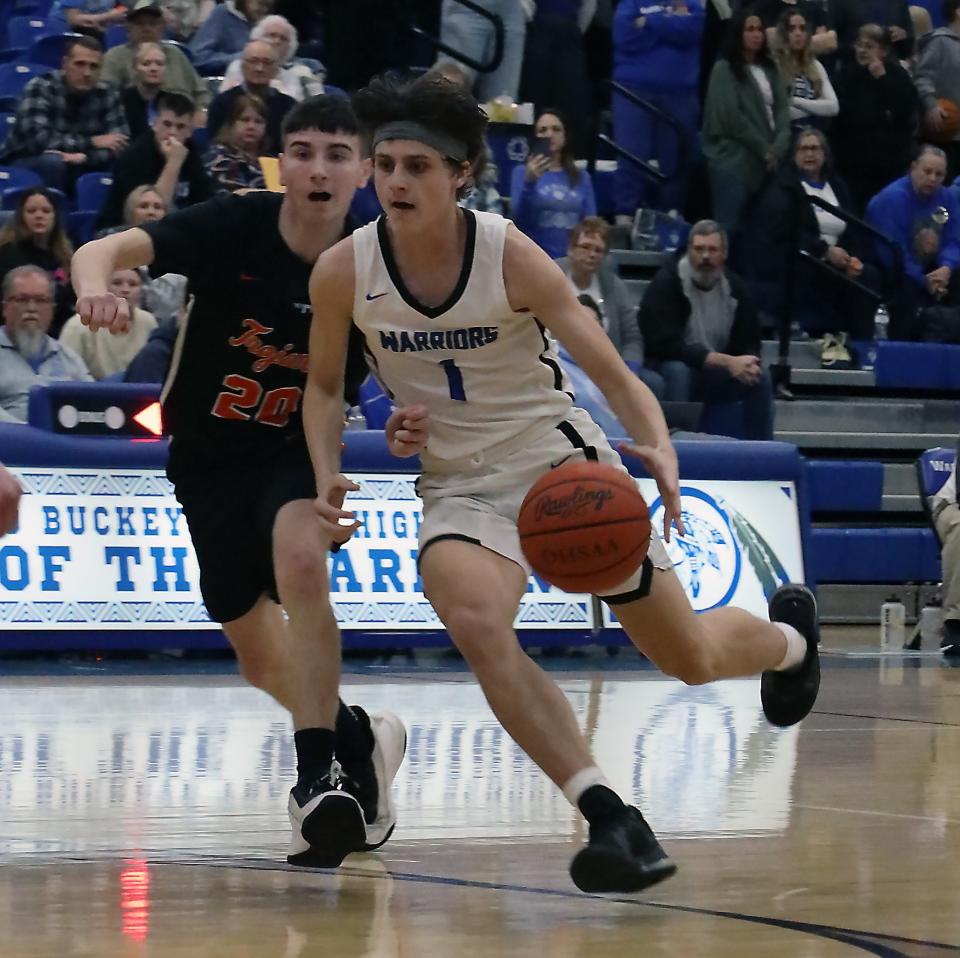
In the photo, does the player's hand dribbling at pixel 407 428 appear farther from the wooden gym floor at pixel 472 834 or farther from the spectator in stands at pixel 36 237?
the spectator in stands at pixel 36 237

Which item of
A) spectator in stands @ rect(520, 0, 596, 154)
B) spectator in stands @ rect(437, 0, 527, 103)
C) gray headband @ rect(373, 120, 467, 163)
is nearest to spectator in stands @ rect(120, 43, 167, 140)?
spectator in stands @ rect(437, 0, 527, 103)

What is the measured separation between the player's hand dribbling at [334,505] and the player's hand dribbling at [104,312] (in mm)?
580

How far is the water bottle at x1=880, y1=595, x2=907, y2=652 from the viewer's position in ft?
38.6

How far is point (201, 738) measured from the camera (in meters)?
7.21

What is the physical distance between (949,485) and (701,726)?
468 centimetres

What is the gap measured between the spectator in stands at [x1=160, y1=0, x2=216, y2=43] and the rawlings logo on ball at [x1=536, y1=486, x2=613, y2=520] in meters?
10.1

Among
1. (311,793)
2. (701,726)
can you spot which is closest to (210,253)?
(311,793)

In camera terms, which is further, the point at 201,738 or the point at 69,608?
the point at 69,608

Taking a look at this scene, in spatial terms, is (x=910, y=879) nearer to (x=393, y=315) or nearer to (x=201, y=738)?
(x=393, y=315)

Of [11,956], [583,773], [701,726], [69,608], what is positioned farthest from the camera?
[69,608]

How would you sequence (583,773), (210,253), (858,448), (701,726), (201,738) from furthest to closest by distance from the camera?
(858,448), (701,726), (201,738), (210,253), (583,773)

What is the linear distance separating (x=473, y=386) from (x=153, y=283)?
7.01m

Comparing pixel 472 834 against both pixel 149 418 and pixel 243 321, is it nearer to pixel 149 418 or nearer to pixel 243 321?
pixel 243 321

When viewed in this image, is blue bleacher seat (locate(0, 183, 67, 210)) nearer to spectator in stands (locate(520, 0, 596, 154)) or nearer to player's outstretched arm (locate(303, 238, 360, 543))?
spectator in stands (locate(520, 0, 596, 154))
